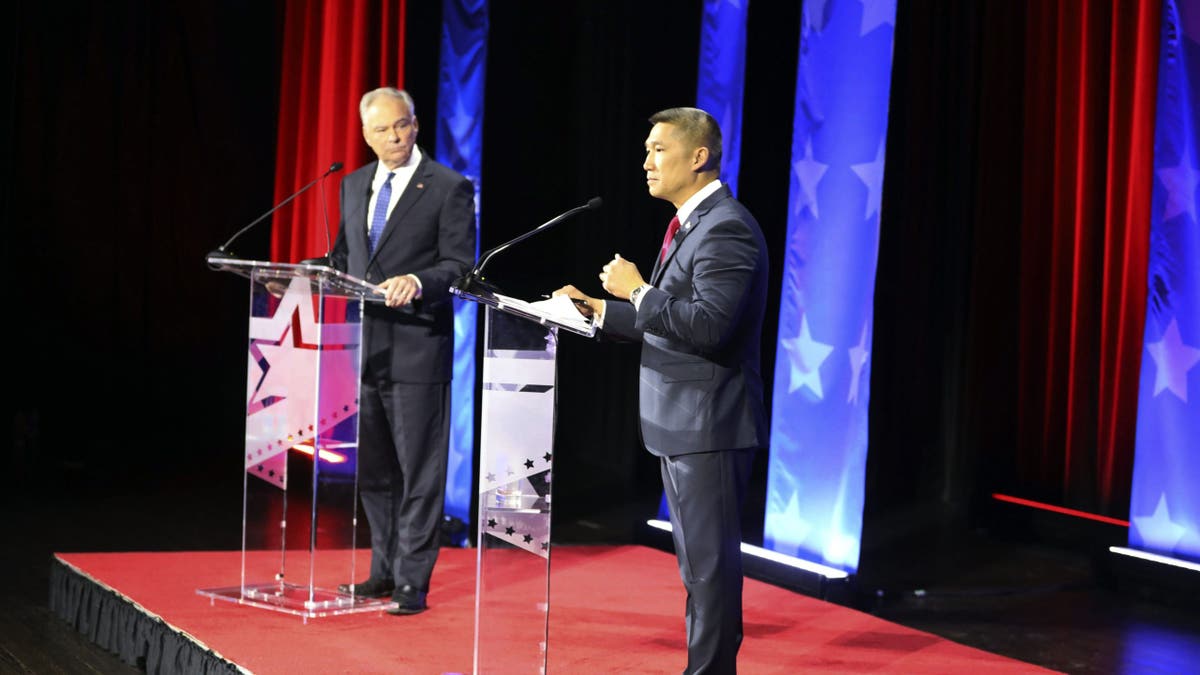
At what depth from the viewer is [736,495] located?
263 centimetres

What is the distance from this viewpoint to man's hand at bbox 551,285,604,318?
2479 mm

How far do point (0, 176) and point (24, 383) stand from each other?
1250 mm

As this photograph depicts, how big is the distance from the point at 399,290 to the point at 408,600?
0.92 m

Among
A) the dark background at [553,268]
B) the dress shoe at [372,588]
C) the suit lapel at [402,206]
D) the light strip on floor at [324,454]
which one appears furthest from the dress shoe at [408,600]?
the suit lapel at [402,206]

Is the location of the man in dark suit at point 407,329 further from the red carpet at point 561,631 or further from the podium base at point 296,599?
the red carpet at point 561,631

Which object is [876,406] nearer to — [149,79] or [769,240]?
[769,240]

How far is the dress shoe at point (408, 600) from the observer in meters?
3.68

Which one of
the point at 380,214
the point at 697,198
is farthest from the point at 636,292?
the point at 380,214

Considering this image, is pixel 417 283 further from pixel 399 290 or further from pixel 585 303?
pixel 585 303

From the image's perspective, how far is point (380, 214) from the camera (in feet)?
12.4

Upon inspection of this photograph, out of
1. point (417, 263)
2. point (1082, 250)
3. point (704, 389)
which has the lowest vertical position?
point (704, 389)

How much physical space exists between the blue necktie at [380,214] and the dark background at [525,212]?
5.71 feet

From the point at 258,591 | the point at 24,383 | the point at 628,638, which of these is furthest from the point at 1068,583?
the point at 24,383

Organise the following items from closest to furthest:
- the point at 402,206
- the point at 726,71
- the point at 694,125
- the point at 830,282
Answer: the point at 694,125 → the point at 402,206 → the point at 830,282 → the point at 726,71
